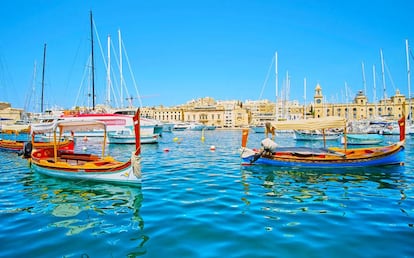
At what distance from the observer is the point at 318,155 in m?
16.7

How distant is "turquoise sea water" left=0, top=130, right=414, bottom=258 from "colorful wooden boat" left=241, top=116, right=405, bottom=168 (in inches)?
85.0

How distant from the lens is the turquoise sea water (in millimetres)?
6059

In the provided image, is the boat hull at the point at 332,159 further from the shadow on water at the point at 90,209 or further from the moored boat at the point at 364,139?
the moored boat at the point at 364,139

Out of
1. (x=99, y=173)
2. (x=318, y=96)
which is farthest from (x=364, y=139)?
(x=318, y=96)

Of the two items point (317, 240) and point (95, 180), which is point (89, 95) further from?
point (317, 240)

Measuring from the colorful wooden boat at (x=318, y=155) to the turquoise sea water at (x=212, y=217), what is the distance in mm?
2159

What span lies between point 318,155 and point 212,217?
1090 cm

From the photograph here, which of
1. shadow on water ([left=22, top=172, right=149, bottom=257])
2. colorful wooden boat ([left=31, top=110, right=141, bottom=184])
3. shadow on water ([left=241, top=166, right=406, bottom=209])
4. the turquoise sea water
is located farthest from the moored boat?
shadow on water ([left=22, top=172, right=149, bottom=257])

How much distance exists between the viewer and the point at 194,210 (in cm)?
867

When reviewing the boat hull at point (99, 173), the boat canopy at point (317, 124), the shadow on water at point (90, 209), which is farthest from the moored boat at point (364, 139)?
the shadow on water at point (90, 209)

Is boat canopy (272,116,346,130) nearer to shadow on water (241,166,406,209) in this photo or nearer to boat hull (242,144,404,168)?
boat hull (242,144,404,168)

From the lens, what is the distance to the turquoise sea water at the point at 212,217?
19.9 feet

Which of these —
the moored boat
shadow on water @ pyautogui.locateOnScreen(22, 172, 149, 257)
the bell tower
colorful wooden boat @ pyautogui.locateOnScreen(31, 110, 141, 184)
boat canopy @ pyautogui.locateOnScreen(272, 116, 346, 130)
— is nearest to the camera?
shadow on water @ pyautogui.locateOnScreen(22, 172, 149, 257)

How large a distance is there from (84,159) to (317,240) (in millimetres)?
13482
